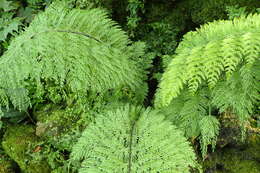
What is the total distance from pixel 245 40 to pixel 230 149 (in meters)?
1.19

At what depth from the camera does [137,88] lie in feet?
9.33

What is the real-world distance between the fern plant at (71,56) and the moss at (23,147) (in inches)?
33.6

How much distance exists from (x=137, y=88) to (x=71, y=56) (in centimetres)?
74

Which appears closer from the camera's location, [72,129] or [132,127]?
[132,127]

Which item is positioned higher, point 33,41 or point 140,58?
point 33,41

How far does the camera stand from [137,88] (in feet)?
9.33

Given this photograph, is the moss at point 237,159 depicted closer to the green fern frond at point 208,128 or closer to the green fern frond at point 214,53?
the green fern frond at point 208,128

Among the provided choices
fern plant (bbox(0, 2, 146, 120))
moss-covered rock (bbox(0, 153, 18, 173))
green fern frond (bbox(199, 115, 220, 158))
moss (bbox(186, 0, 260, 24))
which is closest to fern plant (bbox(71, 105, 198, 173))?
A: green fern frond (bbox(199, 115, 220, 158))

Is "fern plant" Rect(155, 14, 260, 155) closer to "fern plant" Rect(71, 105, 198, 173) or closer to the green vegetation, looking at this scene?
the green vegetation

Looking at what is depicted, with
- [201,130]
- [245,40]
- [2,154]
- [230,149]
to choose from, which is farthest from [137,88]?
[2,154]

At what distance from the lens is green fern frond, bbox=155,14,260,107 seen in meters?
1.79

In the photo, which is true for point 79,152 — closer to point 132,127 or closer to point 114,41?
point 132,127

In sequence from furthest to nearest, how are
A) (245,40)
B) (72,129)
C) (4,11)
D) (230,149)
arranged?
(4,11)
(72,129)
(230,149)
(245,40)

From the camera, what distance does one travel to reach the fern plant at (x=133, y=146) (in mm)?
2082
